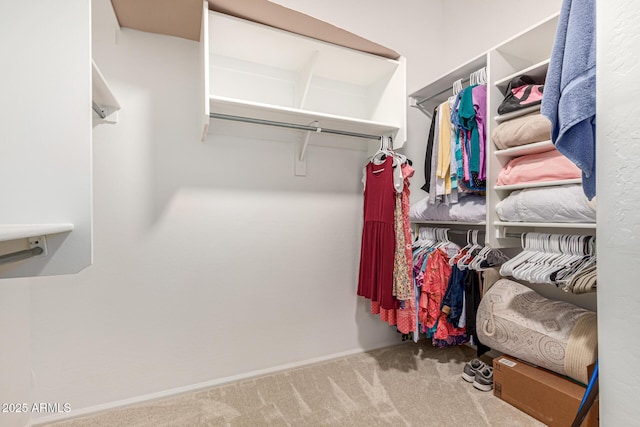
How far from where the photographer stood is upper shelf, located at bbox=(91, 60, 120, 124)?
1.17m

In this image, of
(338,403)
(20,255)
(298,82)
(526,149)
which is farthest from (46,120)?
(526,149)

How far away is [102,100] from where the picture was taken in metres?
1.42

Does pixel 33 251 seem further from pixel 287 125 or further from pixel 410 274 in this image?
pixel 410 274

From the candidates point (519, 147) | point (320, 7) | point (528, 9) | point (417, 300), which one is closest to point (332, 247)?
point (417, 300)

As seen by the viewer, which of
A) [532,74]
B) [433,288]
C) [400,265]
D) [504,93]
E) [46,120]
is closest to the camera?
[46,120]

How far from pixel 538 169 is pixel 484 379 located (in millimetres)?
1216

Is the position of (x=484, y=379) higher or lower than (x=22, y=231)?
lower

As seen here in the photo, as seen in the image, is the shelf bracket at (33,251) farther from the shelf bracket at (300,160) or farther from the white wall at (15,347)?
the shelf bracket at (300,160)

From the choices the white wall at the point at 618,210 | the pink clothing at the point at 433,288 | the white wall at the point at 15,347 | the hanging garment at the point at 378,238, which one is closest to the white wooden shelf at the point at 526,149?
the hanging garment at the point at 378,238

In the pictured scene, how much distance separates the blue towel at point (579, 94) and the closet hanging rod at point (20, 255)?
1351mm

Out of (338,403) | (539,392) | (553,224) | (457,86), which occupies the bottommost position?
(338,403)

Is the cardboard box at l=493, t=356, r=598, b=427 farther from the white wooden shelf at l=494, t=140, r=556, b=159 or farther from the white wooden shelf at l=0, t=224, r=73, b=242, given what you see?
the white wooden shelf at l=0, t=224, r=73, b=242

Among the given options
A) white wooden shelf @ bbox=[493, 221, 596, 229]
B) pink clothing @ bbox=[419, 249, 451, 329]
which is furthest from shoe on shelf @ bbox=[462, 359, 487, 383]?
white wooden shelf @ bbox=[493, 221, 596, 229]

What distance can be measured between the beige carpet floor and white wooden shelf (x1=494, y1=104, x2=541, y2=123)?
1525mm
